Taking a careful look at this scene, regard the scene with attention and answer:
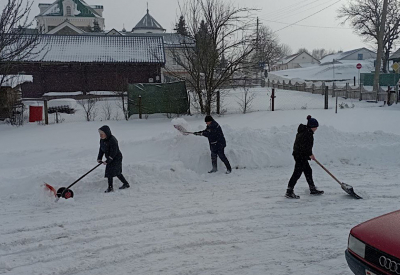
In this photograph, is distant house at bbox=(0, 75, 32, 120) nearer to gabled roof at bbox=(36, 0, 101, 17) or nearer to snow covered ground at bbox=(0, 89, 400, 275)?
snow covered ground at bbox=(0, 89, 400, 275)

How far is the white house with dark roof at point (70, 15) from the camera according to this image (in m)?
57.7

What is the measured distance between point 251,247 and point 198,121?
34.3 ft

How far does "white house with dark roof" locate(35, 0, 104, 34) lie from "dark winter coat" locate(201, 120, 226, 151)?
53.9 meters

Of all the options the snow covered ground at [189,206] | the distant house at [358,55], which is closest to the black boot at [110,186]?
the snow covered ground at [189,206]

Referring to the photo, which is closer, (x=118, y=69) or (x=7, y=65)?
(x=7, y=65)

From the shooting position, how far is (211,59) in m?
16.5

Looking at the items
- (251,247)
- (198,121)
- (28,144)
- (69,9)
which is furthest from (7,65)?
(69,9)

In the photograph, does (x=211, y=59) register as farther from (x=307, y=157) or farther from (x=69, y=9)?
(x=69, y=9)

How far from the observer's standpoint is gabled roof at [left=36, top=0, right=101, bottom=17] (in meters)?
58.3

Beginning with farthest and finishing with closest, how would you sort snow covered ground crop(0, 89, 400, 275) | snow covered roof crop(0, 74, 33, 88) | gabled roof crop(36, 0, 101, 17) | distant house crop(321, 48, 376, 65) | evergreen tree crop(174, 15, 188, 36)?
distant house crop(321, 48, 376, 65) < gabled roof crop(36, 0, 101, 17) < evergreen tree crop(174, 15, 188, 36) < snow covered roof crop(0, 74, 33, 88) < snow covered ground crop(0, 89, 400, 275)

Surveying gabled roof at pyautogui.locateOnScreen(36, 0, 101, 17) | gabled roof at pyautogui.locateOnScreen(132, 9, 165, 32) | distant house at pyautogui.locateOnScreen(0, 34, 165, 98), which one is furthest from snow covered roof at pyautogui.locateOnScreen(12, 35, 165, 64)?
gabled roof at pyautogui.locateOnScreen(132, 9, 165, 32)

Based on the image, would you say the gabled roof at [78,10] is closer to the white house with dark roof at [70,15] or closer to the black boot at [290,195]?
the white house with dark roof at [70,15]

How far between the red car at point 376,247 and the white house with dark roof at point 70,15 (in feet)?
195

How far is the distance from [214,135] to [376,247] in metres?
5.70
